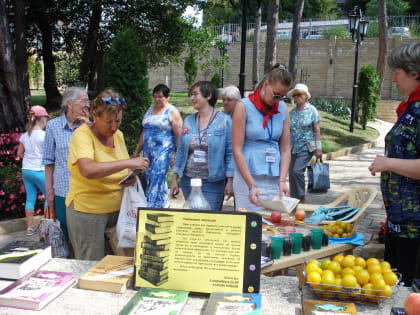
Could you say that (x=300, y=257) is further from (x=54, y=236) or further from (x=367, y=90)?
(x=367, y=90)

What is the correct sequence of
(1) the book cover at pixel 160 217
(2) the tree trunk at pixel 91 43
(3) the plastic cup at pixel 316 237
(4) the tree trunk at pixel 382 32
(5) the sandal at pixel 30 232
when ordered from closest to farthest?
(1) the book cover at pixel 160 217
(3) the plastic cup at pixel 316 237
(5) the sandal at pixel 30 232
(2) the tree trunk at pixel 91 43
(4) the tree trunk at pixel 382 32

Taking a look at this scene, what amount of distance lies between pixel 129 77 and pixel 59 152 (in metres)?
5.62

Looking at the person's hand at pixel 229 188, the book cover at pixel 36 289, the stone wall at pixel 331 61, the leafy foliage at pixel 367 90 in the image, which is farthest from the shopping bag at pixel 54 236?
the stone wall at pixel 331 61

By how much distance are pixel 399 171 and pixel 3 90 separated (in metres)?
7.16

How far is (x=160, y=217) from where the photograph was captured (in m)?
1.84

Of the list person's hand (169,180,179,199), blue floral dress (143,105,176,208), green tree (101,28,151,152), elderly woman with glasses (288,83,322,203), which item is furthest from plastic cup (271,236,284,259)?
green tree (101,28,151,152)

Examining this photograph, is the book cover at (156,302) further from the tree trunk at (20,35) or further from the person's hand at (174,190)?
the tree trunk at (20,35)

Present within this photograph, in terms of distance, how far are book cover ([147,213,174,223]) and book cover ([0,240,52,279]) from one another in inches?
24.8

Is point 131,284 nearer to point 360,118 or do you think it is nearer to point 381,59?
point 360,118

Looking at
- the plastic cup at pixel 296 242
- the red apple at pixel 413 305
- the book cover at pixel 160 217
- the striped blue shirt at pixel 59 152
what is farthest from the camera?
the striped blue shirt at pixel 59 152

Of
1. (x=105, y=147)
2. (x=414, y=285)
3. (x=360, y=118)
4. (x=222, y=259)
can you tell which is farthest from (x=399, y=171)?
(x=360, y=118)

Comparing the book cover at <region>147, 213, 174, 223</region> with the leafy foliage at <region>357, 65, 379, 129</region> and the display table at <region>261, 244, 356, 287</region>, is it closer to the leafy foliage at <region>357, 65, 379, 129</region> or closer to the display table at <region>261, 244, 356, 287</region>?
the display table at <region>261, 244, 356, 287</region>

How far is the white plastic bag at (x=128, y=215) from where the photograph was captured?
8.83 feet

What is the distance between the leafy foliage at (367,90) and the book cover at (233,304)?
59.8 feet
